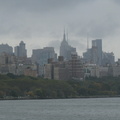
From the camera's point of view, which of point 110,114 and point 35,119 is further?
point 110,114

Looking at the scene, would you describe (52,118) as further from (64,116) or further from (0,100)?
(0,100)

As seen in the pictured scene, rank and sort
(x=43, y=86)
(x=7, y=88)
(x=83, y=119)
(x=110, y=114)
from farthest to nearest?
1. (x=43, y=86)
2. (x=7, y=88)
3. (x=110, y=114)
4. (x=83, y=119)

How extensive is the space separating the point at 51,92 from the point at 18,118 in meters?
81.7

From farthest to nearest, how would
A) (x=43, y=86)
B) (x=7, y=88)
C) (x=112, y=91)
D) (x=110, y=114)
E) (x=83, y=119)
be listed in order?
1. (x=112, y=91)
2. (x=43, y=86)
3. (x=7, y=88)
4. (x=110, y=114)
5. (x=83, y=119)

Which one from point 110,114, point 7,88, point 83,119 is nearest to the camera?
point 83,119

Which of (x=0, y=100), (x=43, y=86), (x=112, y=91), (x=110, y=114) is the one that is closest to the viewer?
(x=110, y=114)

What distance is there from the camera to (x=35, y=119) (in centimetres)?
8625

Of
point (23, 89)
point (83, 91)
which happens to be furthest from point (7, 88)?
point (83, 91)

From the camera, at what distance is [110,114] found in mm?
94438

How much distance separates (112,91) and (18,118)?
107374mm

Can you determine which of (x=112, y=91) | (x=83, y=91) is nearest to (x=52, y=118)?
(x=83, y=91)

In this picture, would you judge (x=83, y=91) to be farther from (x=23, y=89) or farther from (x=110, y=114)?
(x=110, y=114)

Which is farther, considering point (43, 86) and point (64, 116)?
point (43, 86)

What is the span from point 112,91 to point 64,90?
21.7m
